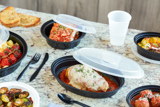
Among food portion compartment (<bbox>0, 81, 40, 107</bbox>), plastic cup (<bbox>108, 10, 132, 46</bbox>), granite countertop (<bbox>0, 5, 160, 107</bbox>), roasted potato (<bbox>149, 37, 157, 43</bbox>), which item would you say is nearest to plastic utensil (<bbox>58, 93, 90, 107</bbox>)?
granite countertop (<bbox>0, 5, 160, 107</bbox>)

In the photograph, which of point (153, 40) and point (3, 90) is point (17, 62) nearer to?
point (3, 90)

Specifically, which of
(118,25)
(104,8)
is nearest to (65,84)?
(118,25)

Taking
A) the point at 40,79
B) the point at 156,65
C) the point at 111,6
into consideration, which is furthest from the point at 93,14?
the point at 40,79

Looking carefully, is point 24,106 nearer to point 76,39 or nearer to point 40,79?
point 40,79

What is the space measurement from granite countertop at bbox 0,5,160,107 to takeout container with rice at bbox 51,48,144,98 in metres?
0.05

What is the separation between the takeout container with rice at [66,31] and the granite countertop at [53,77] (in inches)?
2.3

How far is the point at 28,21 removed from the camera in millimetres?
2318

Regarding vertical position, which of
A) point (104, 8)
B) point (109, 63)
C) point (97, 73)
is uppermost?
point (109, 63)

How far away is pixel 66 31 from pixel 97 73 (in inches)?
21.2

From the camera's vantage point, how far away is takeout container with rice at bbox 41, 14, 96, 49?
1.94m

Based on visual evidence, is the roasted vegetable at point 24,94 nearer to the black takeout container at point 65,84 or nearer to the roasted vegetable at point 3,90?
the roasted vegetable at point 3,90

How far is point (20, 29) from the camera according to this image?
226 centimetres

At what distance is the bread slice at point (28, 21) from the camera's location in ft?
7.49

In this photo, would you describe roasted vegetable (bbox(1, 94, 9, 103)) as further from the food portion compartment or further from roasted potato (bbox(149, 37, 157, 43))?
roasted potato (bbox(149, 37, 157, 43))
